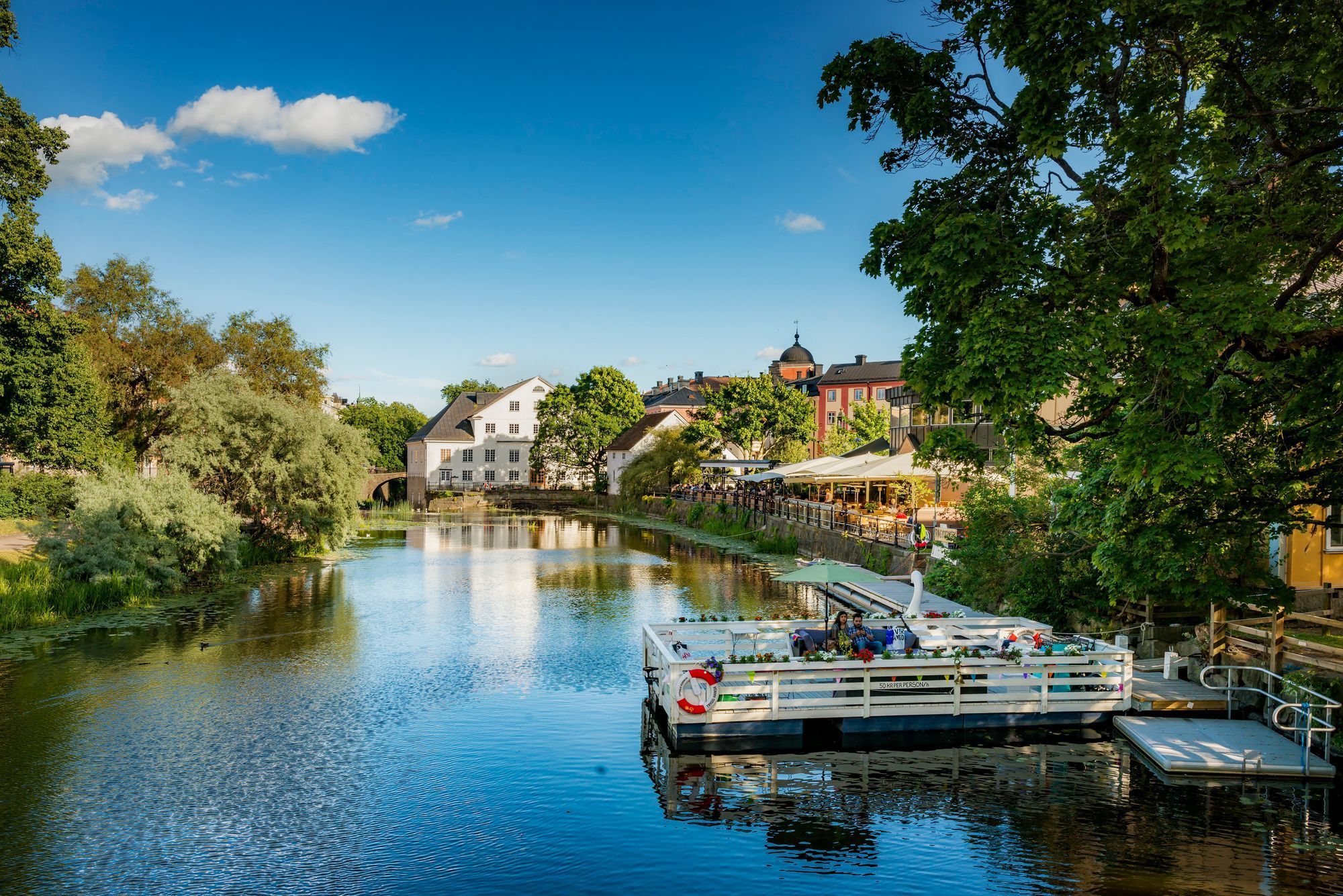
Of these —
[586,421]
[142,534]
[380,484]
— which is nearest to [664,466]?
[586,421]

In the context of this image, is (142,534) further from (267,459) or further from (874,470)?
(874,470)

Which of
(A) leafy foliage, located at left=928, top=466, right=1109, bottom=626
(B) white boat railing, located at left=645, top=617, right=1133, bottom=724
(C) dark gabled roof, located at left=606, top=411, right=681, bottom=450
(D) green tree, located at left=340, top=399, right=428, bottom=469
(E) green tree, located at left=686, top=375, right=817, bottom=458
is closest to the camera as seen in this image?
(B) white boat railing, located at left=645, top=617, right=1133, bottom=724

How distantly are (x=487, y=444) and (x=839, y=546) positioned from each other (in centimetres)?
6743

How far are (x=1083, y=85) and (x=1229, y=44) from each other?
1.59 m

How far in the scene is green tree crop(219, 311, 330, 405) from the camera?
45.2m

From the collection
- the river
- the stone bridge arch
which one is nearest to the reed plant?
the river

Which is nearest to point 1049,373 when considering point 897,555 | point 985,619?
point 985,619

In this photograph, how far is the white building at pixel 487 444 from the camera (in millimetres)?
95062

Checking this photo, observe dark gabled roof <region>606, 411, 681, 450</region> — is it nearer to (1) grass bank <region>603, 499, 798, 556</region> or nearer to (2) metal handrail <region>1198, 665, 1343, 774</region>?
(1) grass bank <region>603, 499, 798, 556</region>

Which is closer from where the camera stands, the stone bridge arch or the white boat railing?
the white boat railing

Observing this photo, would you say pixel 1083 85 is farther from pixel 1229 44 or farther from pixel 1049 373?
pixel 1049 373

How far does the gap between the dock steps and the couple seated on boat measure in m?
3.72

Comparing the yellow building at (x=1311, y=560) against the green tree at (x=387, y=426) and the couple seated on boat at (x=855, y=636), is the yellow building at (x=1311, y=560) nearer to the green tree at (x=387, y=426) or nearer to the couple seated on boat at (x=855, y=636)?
the couple seated on boat at (x=855, y=636)

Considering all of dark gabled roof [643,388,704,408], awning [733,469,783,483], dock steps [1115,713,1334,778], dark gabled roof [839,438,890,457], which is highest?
dark gabled roof [643,388,704,408]
